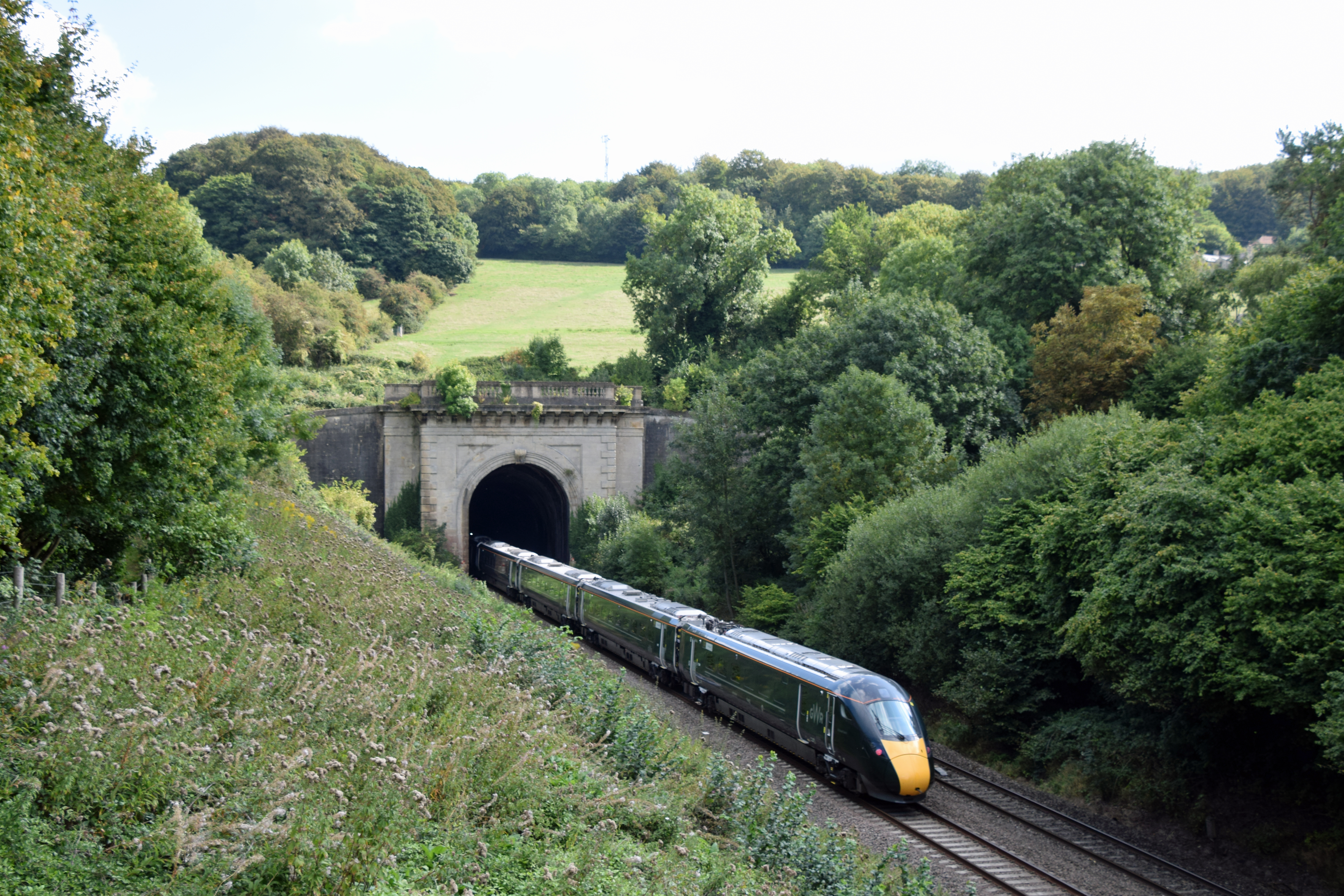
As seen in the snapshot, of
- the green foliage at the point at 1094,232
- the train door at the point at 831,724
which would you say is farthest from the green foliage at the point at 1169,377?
the train door at the point at 831,724

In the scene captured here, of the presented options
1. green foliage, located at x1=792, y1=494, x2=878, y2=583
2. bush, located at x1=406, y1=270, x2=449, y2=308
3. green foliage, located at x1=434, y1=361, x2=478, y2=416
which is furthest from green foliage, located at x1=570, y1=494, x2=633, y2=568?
bush, located at x1=406, y1=270, x2=449, y2=308

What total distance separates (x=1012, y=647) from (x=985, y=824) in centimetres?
458

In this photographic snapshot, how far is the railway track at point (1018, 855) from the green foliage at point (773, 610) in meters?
9.90

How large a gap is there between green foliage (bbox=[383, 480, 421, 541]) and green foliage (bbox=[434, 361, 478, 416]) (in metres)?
3.40

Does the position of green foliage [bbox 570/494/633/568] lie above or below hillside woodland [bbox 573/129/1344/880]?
below

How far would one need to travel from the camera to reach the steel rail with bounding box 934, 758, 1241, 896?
12.3m

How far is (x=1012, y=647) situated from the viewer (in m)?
17.8

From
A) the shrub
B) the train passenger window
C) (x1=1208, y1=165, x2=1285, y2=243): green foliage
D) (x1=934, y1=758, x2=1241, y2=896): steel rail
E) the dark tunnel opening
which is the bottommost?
the dark tunnel opening

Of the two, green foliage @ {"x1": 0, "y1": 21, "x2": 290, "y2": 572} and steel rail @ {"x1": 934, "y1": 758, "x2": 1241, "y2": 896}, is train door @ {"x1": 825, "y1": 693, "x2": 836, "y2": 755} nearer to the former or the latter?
steel rail @ {"x1": 934, "y1": 758, "x2": 1241, "y2": 896}

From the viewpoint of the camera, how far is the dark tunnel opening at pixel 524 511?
41156mm

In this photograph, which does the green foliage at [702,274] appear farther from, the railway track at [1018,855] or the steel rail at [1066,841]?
the railway track at [1018,855]

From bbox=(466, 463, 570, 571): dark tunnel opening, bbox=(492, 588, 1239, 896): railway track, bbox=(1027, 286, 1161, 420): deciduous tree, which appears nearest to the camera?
bbox=(492, 588, 1239, 896): railway track

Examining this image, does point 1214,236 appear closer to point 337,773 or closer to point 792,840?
point 792,840

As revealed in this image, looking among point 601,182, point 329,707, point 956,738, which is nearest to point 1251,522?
point 956,738
